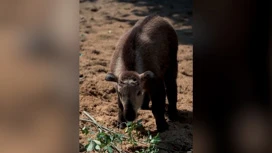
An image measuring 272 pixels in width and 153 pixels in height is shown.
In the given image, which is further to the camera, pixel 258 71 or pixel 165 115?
pixel 165 115

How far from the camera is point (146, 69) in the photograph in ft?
15.6

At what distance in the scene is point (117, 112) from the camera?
16.8ft

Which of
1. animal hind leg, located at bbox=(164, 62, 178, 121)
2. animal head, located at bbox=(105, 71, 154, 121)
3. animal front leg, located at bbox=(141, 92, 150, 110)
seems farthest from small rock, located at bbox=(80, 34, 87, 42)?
animal head, located at bbox=(105, 71, 154, 121)

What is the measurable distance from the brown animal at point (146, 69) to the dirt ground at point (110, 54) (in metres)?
0.21

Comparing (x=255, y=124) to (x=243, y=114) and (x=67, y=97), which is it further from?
(x=67, y=97)

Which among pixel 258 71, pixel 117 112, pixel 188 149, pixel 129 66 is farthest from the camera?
pixel 117 112

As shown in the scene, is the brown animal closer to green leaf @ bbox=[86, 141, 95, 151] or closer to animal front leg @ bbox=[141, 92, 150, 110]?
animal front leg @ bbox=[141, 92, 150, 110]

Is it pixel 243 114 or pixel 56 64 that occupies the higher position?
pixel 56 64

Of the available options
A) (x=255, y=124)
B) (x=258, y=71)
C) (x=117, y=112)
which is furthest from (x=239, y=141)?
(x=117, y=112)

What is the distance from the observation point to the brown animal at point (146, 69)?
4.41m

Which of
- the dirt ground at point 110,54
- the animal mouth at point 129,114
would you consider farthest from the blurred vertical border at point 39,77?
the animal mouth at point 129,114

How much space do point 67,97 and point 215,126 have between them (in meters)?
0.41

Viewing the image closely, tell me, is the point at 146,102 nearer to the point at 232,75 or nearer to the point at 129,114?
the point at 129,114

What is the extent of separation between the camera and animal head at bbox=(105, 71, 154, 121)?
4.34m
